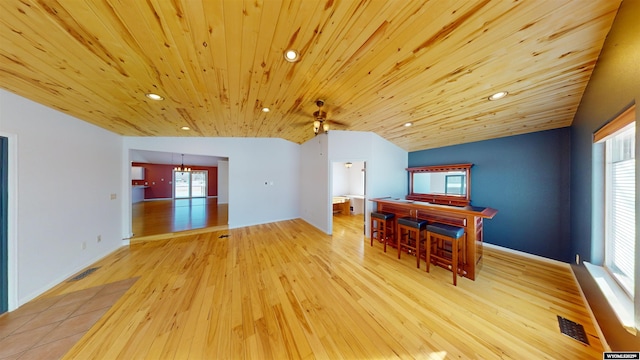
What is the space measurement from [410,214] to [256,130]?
3.91 m

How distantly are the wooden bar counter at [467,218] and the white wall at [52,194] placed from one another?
5.19 metres

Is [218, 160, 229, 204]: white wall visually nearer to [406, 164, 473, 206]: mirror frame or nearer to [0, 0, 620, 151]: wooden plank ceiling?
[0, 0, 620, 151]: wooden plank ceiling

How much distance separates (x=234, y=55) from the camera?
1608 mm

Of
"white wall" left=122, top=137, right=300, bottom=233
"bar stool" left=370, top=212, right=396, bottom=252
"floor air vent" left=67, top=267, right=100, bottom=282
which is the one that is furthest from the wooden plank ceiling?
"floor air vent" left=67, top=267, right=100, bottom=282

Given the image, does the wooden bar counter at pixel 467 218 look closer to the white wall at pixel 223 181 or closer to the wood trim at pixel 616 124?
the wood trim at pixel 616 124

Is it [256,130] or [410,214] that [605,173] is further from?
[256,130]

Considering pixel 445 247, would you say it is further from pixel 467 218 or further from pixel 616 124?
pixel 616 124

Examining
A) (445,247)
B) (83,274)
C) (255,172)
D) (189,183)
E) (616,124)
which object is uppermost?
(616,124)

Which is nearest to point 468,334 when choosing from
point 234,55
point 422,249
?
point 422,249

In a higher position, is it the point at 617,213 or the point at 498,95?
the point at 498,95

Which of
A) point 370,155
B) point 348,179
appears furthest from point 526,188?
point 348,179

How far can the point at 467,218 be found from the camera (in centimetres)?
262

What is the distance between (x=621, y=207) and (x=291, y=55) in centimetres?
326

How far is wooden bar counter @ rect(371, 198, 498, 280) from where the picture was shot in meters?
2.50
